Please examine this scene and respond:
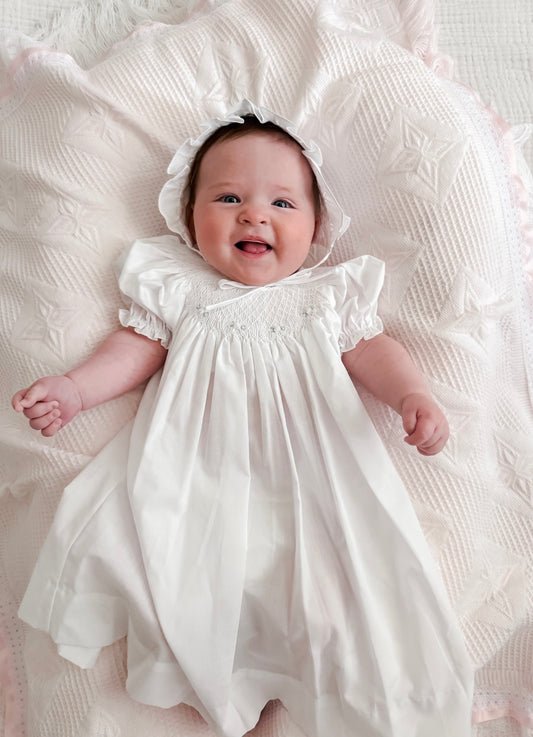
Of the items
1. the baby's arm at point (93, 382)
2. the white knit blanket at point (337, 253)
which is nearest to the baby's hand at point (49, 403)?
the baby's arm at point (93, 382)

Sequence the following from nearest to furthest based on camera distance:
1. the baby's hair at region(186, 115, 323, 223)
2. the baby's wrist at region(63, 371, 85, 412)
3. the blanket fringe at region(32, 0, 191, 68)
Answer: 1. the baby's wrist at region(63, 371, 85, 412)
2. the baby's hair at region(186, 115, 323, 223)
3. the blanket fringe at region(32, 0, 191, 68)

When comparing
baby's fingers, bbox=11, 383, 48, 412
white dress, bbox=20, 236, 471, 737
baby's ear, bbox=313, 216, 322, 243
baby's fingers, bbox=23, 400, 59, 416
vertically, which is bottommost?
white dress, bbox=20, 236, 471, 737

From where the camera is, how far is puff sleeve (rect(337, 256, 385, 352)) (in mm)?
1271

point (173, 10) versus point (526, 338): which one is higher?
point (173, 10)

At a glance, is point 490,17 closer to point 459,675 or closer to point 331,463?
point 331,463

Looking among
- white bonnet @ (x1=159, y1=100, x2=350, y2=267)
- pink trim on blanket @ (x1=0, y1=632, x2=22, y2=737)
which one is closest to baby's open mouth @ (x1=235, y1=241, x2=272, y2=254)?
white bonnet @ (x1=159, y1=100, x2=350, y2=267)

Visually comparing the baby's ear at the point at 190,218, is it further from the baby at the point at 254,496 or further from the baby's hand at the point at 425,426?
the baby's hand at the point at 425,426

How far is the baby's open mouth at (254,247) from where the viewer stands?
4.20 feet

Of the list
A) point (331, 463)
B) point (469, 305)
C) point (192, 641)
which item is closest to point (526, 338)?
point (469, 305)

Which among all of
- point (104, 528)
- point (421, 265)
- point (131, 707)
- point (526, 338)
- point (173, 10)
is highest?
point (173, 10)

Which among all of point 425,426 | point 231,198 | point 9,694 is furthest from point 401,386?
point 9,694

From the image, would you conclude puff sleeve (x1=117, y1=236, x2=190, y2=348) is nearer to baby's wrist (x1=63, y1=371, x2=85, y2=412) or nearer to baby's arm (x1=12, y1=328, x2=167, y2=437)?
baby's arm (x1=12, y1=328, x2=167, y2=437)

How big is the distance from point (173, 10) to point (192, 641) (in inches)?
51.2

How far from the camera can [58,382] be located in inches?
46.4
